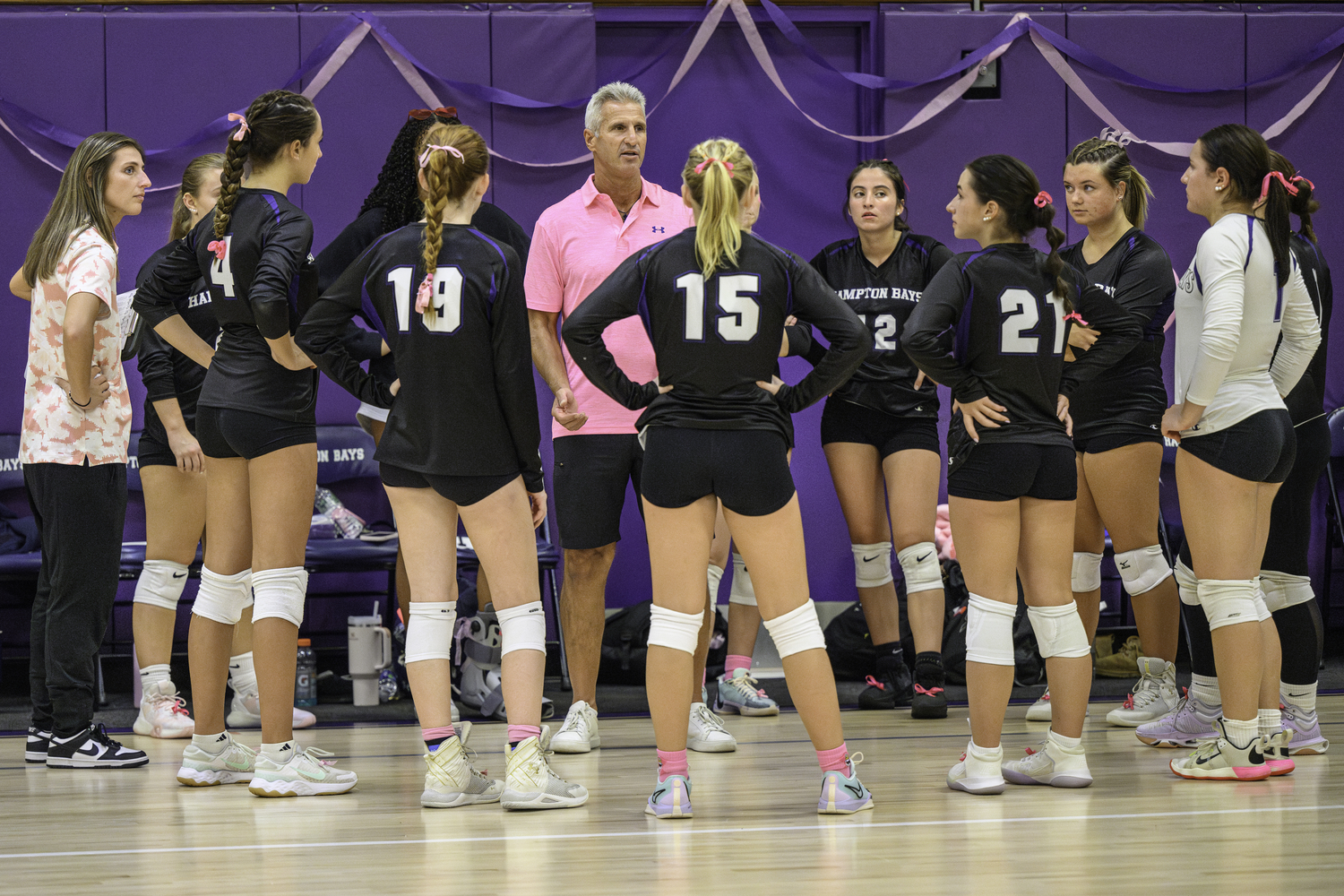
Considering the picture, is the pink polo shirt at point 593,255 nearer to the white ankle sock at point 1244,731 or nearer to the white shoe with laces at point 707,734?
the white shoe with laces at point 707,734

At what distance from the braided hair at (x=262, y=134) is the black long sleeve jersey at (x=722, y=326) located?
0.95 metres

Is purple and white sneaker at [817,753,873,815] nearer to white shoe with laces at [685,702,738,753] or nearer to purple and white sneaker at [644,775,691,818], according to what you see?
purple and white sneaker at [644,775,691,818]

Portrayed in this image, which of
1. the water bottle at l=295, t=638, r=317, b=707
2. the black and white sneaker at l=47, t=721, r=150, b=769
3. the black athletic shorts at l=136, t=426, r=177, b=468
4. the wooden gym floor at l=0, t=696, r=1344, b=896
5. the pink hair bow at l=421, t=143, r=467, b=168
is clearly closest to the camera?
the wooden gym floor at l=0, t=696, r=1344, b=896

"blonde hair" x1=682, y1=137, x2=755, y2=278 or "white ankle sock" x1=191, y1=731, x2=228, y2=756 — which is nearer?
"blonde hair" x1=682, y1=137, x2=755, y2=278

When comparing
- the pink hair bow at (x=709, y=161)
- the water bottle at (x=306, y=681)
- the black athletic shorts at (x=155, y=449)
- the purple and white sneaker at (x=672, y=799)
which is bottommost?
the water bottle at (x=306, y=681)

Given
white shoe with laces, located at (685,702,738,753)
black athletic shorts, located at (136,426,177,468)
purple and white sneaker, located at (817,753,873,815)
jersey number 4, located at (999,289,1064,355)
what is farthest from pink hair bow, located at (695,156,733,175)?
black athletic shorts, located at (136,426,177,468)

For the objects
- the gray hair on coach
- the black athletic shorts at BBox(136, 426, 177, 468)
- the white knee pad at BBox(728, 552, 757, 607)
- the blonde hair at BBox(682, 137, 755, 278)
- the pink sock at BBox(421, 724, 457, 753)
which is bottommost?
the pink sock at BBox(421, 724, 457, 753)

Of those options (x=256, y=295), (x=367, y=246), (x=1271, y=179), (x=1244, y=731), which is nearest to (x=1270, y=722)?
(x=1244, y=731)

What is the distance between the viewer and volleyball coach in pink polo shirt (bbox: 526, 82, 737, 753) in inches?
156

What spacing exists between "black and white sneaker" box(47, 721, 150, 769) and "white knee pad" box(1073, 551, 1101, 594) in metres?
3.06

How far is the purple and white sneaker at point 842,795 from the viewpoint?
3.05 meters

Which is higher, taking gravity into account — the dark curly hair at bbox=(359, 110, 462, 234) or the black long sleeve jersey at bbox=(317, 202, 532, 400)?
the dark curly hair at bbox=(359, 110, 462, 234)

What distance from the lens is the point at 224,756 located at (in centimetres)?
358

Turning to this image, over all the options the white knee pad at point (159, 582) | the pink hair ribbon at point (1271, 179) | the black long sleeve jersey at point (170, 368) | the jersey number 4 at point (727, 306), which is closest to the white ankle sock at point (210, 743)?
the white knee pad at point (159, 582)
